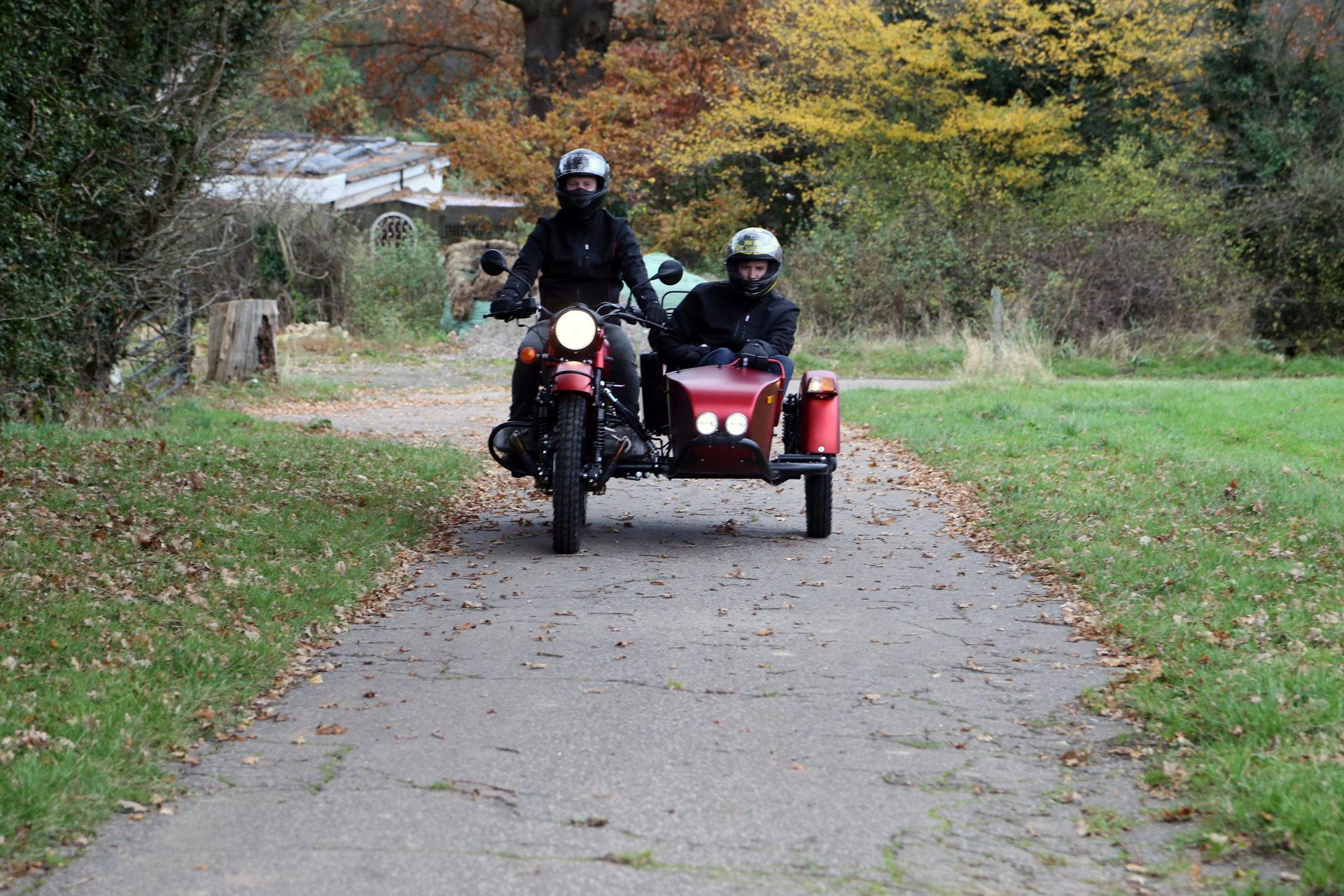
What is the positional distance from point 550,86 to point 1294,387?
67.2 ft

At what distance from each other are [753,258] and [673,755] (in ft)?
16.9

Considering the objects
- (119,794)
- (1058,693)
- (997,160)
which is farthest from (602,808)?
(997,160)

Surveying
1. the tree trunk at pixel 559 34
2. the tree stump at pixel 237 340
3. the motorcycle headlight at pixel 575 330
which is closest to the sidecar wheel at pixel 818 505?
the motorcycle headlight at pixel 575 330

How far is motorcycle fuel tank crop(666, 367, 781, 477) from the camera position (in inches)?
360

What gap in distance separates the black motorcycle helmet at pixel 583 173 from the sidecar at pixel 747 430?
1.19 meters

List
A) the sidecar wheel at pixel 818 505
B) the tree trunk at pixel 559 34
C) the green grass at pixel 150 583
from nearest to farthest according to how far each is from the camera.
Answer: the green grass at pixel 150 583
the sidecar wheel at pixel 818 505
the tree trunk at pixel 559 34

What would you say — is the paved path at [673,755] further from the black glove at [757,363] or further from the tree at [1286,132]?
the tree at [1286,132]

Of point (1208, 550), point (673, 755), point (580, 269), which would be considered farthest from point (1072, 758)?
point (580, 269)

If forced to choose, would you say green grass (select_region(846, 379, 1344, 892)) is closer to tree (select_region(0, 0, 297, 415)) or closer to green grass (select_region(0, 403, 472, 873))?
green grass (select_region(0, 403, 472, 873))

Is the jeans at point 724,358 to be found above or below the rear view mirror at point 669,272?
below

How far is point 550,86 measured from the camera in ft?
117

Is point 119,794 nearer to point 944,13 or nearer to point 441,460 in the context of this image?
point 441,460

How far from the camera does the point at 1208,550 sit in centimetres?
845

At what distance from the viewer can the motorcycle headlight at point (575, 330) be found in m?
8.94
